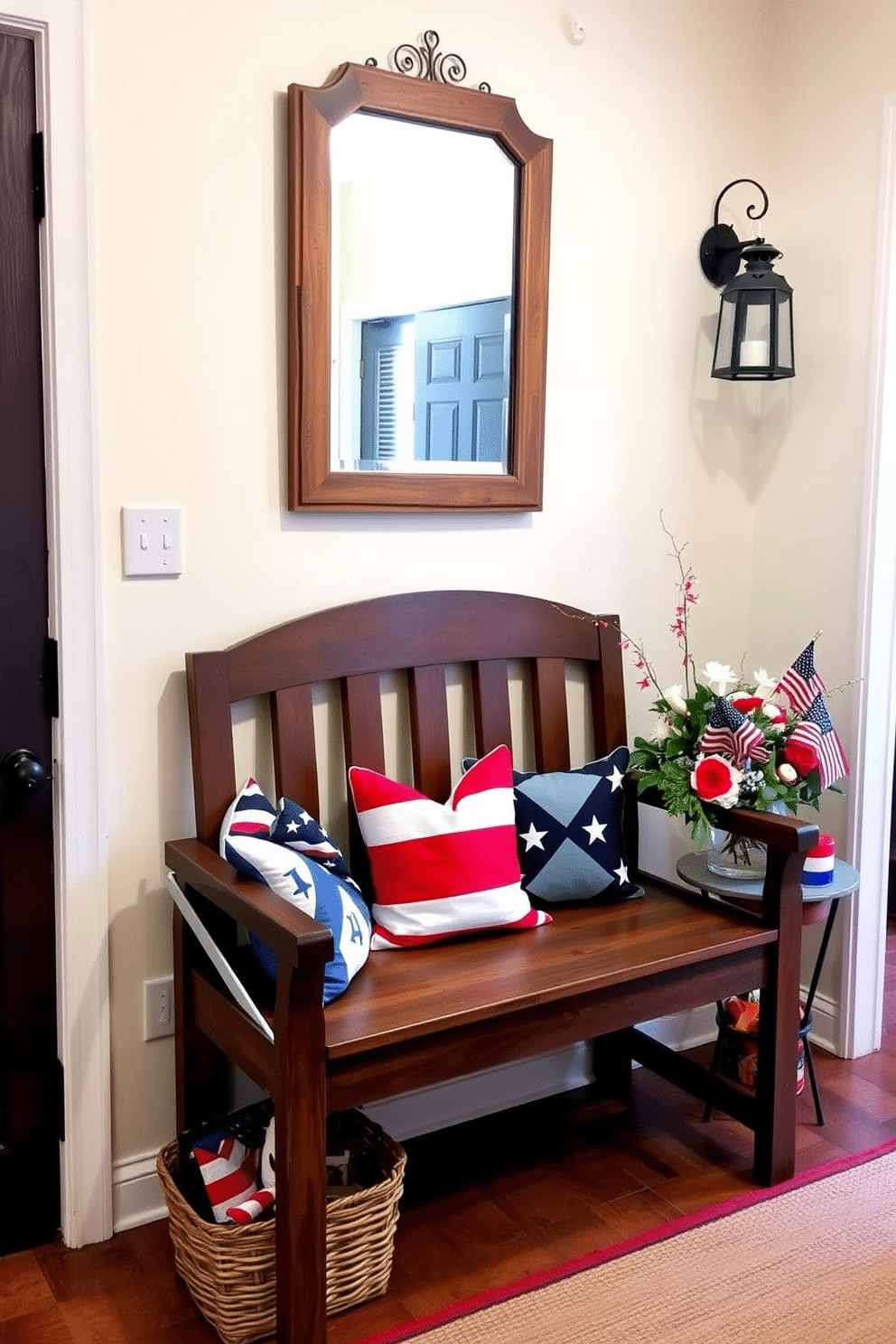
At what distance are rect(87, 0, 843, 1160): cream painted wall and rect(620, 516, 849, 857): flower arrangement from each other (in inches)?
14.2

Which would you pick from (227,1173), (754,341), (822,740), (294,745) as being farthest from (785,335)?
(227,1173)

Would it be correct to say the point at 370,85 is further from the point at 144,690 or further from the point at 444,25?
the point at 144,690

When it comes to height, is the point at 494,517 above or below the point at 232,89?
below

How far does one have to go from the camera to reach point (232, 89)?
2082mm

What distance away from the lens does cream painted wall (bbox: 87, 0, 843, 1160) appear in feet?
6.73

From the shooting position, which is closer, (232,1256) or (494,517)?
(232,1256)

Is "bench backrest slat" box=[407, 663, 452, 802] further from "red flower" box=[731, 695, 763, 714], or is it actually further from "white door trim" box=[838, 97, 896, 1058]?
"white door trim" box=[838, 97, 896, 1058]

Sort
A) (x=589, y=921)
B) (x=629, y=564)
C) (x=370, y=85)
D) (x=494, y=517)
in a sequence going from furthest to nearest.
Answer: (x=629, y=564)
(x=494, y=517)
(x=589, y=921)
(x=370, y=85)

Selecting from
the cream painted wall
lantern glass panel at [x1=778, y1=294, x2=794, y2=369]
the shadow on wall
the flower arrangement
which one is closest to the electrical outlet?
the cream painted wall

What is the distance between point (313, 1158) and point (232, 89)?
172cm

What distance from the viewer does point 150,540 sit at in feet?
6.86

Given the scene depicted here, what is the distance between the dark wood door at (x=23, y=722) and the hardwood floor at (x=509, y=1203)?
0.36 ft

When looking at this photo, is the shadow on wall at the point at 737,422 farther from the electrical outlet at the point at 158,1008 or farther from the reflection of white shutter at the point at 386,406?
the electrical outlet at the point at 158,1008

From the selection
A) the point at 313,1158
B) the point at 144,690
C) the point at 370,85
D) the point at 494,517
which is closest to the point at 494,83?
the point at 370,85
